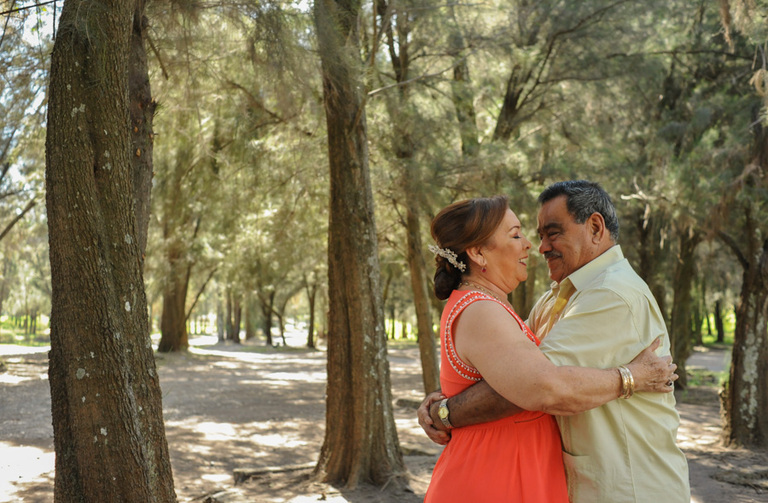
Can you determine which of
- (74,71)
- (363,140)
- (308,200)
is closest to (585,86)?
(308,200)

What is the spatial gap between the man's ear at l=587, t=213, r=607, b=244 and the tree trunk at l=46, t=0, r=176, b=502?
2319mm

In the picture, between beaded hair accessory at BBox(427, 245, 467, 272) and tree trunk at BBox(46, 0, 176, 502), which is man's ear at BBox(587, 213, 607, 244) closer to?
beaded hair accessory at BBox(427, 245, 467, 272)

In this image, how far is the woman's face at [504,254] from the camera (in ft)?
7.97

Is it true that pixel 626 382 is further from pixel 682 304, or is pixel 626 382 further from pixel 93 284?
pixel 682 304

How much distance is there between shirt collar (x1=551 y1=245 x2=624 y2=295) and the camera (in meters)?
2.46

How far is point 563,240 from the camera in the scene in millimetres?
2637

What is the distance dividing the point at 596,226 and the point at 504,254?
1.45 feet

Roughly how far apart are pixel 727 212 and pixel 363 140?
5.88m

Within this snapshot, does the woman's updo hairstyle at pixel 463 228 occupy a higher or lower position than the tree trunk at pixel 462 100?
lower

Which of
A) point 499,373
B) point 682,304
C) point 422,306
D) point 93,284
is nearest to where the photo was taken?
point 499,373

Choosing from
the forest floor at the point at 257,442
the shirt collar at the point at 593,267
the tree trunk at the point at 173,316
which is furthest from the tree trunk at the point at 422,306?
the tree trunk at the point at 173,316

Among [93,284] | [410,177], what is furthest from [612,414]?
[410,177]

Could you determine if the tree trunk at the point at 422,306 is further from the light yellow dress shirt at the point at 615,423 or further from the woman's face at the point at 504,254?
the light yellow dress shirt at the point at 615,423

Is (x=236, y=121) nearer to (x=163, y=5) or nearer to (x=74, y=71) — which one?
(x=163, y=5)
